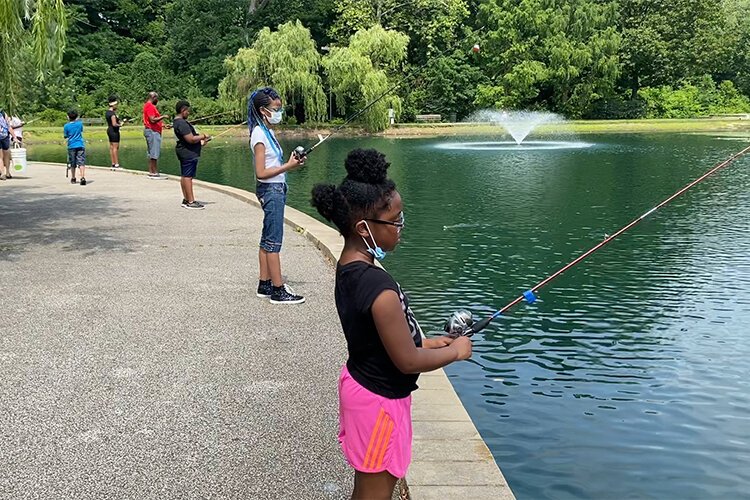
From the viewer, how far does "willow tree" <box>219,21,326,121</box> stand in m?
45.0

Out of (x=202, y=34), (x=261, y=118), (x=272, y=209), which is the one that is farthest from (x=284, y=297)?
(x=202, y=34)

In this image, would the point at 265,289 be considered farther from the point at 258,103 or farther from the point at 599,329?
the point at 599,329

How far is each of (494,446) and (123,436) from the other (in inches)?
97.2

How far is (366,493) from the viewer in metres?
3.07

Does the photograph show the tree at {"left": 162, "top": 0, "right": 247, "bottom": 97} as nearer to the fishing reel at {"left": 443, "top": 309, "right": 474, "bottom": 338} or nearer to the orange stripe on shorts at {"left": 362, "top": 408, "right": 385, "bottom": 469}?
the fishing reel at {"left": 443, "top": 309, "right": 474, "bottom": 338}

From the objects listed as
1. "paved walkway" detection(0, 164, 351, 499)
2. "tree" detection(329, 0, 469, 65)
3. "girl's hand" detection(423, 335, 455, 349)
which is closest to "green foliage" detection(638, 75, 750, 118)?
"tree" detection(329, 0, 469, 65)

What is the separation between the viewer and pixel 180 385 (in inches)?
212

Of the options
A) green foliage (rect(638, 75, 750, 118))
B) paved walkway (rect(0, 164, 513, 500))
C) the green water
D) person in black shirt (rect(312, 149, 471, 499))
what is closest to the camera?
person in black shirt (rect(312, 149, 471, 499))

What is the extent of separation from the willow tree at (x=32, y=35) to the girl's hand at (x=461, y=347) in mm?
7753

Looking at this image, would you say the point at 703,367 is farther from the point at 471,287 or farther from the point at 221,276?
the point at 221,276

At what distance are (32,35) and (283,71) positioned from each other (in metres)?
35.9

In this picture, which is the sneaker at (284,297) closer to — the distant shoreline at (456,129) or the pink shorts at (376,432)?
the pink shorts at (376,432)

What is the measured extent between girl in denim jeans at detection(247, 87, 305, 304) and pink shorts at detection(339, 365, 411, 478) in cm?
388

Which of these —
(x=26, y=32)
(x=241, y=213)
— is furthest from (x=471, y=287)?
(x=26, y=32)
